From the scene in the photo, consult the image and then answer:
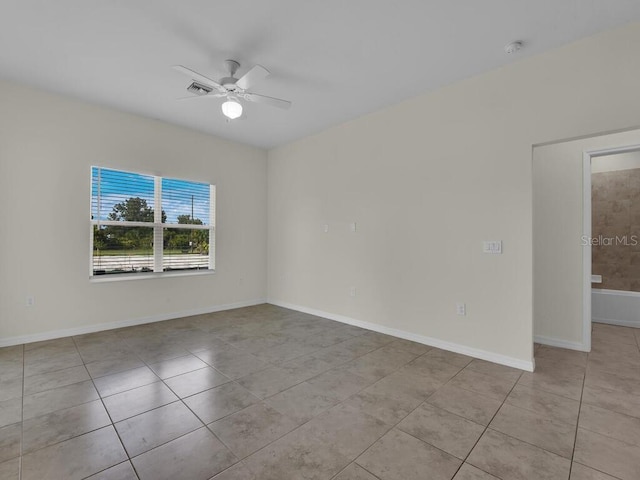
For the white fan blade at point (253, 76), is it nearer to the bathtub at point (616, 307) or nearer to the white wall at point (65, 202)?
the white wall at point (65, 202)

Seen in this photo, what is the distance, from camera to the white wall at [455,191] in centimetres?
257

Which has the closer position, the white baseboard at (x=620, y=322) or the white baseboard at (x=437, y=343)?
the white baseboard at (x=437, y=343)

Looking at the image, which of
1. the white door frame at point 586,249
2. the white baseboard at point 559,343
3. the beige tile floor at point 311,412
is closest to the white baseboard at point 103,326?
the beige tile floor at point 311,412

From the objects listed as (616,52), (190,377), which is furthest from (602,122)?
(190,377)

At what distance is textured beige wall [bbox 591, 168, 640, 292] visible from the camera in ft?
14.8

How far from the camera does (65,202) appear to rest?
3711mm

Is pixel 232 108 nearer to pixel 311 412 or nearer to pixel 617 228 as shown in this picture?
pixel 311 412

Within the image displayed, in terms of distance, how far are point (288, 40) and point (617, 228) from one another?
5.48 metres

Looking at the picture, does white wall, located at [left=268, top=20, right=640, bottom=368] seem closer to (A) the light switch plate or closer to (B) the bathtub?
(A) the light switch plate

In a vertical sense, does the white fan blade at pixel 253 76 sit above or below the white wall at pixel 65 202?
above

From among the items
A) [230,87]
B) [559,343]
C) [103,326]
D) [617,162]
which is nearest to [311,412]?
[230,87]

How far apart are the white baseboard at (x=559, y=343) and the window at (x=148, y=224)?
4.78 metres

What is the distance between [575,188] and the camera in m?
3.38

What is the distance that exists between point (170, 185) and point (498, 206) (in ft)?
14.6
